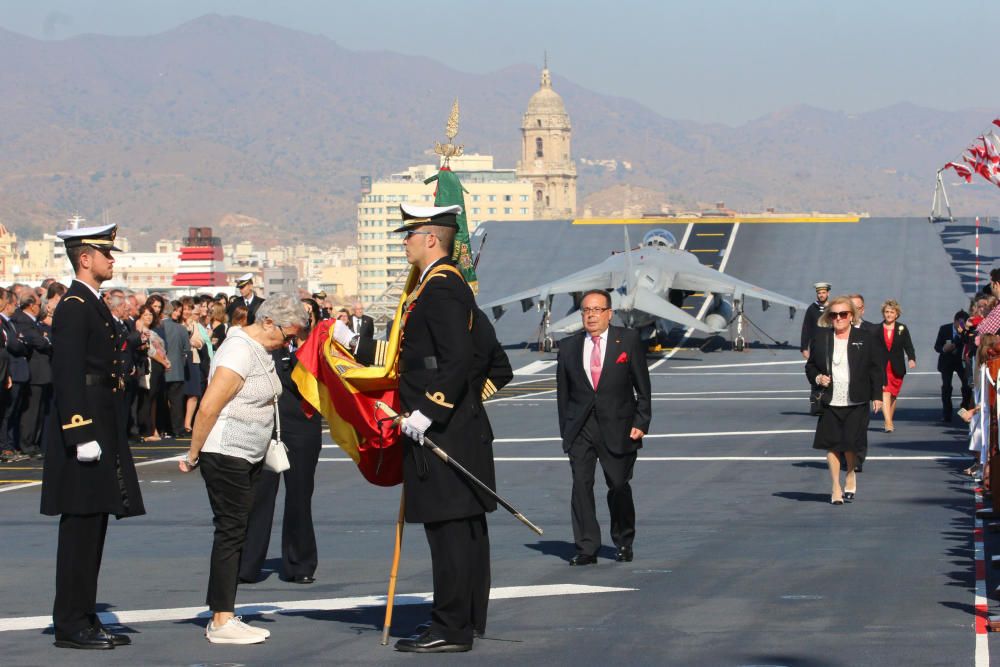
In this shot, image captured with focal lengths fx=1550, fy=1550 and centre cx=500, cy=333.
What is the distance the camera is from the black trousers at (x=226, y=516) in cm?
915

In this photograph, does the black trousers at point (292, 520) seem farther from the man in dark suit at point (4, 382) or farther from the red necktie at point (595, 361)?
the man in dark suit at point (4, 382)

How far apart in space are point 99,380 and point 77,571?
3.73 ft

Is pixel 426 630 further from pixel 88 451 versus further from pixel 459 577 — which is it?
pixel 88 451

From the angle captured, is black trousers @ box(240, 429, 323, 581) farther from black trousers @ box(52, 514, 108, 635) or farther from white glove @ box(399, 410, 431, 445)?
white glove @ box(399, 410, 431, 445)

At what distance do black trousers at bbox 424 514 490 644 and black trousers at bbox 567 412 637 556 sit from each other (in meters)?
3.10

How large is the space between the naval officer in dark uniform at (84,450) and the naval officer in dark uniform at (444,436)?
179 cm

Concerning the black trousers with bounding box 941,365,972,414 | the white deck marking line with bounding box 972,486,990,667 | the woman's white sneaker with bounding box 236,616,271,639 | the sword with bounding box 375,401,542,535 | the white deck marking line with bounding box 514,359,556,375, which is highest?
the sword with bounding box 375,401,542,535

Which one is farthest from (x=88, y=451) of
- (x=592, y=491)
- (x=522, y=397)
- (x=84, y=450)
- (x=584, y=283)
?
(x=584, y=283)

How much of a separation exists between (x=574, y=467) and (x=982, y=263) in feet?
154

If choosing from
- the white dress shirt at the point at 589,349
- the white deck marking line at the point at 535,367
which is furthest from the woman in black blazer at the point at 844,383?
the white deck marking line at the point at 535,367

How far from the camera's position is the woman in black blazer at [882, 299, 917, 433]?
22969 mm

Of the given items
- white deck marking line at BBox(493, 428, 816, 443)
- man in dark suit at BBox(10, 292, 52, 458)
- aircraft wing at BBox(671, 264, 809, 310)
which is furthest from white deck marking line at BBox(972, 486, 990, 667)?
aircraft wing at BBox(671, 264, 809, 310)

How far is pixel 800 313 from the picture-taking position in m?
51.5

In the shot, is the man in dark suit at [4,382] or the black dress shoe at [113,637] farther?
the man in dark suit at [4,382]
